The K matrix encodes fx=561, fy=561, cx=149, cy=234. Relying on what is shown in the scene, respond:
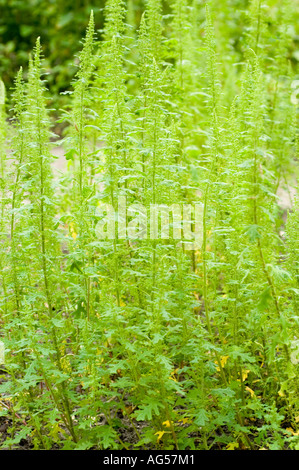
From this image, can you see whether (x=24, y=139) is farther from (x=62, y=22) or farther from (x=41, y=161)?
(x=62, y=22)

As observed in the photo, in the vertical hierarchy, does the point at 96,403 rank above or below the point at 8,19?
below

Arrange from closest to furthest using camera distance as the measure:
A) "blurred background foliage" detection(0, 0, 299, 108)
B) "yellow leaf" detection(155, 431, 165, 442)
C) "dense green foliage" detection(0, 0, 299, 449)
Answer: "dense green foliage" detection(0, 0, 299, 449), "yellow leaf" detection(155, 431, 165, 442), "blurred background foliage" detection(0, 0, 299, 108)

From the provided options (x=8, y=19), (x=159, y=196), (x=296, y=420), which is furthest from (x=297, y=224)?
(x=8, y=19)

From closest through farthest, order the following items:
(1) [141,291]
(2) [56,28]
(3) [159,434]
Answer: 1. (3) [159,434]
2. (1) [141,291]
3. (2) [56,28]

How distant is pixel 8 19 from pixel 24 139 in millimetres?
8283

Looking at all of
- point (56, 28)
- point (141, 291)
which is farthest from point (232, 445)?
point (56, 28)

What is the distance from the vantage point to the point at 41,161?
2607mm

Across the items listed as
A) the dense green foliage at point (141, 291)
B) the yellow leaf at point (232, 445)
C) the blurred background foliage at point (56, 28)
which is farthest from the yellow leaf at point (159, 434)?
the blurred background foliage at point (56, 28)

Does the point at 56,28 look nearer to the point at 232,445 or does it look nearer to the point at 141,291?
the point at 141,291

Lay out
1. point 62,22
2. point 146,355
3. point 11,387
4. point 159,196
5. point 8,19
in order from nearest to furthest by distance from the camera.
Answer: point 146,355 < point 159,196 < point 11,387 < point 62,22 < point 8,19

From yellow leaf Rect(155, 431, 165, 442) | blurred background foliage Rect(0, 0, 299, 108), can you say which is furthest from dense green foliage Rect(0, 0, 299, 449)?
blurred background foliage Rect(0, 0, 299, 108)

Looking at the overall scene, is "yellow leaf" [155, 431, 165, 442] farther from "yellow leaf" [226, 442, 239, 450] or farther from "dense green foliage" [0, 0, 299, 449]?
"yellow leaf" [226, 442, 239, 450]

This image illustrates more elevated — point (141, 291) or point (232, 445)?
point (141, 291)

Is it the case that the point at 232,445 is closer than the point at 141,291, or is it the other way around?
the point at 232,445
